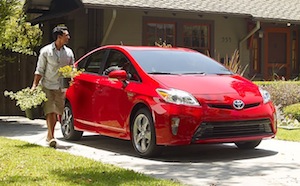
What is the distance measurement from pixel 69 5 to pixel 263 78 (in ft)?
24.3

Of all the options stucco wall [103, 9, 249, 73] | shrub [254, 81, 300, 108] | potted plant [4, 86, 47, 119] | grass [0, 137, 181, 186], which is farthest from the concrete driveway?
stucco wall [103, 9, 249, 73]

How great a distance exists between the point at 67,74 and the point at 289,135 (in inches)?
170

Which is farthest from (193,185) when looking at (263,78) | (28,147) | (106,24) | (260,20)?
(263,78)

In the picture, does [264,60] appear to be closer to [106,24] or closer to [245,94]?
[106,24]

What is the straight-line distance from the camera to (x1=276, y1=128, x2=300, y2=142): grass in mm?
10202

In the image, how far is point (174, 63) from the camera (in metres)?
8.88

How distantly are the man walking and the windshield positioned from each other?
1.18 metres

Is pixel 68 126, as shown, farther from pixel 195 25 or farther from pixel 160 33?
pixel 195 25

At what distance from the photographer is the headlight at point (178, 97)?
25.1 feet

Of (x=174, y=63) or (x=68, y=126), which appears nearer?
(x=174, y=63)

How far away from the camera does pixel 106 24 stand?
56.1 ft

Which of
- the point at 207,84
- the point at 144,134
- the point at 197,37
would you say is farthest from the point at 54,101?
the point at 197,37

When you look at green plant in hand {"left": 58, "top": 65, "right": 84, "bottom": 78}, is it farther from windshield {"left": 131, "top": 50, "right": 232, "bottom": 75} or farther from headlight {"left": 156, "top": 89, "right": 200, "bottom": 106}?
headlight {"left": 156, "top": 89, "right": 200, "bottom": 106}

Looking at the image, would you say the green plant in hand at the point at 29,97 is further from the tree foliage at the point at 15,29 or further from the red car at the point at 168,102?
the tree foliage at the point at 15,29
